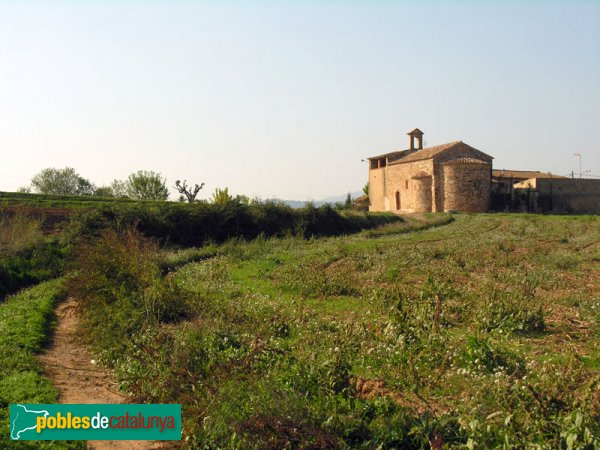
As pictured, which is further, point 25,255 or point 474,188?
point 474,188

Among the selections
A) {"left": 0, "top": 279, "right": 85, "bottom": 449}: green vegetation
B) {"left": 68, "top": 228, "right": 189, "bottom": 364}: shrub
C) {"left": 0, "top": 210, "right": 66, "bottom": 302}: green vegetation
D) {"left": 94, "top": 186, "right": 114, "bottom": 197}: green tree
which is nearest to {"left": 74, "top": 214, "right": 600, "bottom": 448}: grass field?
{"left": 68, "top": 228, "right": 189, "bottom": 364}: shrub

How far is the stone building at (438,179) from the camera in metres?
43.4

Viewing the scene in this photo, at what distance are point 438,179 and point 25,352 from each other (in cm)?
3959

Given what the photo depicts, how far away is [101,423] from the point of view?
6895 mm

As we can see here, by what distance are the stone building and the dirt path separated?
3612cm

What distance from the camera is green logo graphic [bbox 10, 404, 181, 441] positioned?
6.79 metres

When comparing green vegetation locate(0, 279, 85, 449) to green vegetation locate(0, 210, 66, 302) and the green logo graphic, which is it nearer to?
the green logo graphic

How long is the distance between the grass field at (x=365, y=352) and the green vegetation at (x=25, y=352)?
116 cm

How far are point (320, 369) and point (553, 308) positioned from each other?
20.2ft

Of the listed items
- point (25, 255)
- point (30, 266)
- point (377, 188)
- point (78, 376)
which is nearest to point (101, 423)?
point (78, 376)

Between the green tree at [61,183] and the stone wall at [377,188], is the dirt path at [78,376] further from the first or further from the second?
the green tree at [61,183]

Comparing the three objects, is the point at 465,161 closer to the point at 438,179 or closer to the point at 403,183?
the point at 438,179

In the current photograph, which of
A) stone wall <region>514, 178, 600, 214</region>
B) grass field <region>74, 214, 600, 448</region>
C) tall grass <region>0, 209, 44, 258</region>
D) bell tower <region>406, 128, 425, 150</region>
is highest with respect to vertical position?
bell tower <region>406, 128, 425, 150</region>

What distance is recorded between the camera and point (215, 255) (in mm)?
25531
